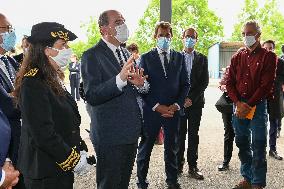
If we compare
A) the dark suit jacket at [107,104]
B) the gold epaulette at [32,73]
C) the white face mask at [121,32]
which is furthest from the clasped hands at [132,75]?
the gold epaulette at [32,73]

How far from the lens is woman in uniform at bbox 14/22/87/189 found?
220 cm

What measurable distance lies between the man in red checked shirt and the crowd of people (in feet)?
0.04

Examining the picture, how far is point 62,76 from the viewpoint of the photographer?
248 centimetres

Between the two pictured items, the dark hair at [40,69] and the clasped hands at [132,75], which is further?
the clasped hands at [132,75]

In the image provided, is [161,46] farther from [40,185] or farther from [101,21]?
[40,185]

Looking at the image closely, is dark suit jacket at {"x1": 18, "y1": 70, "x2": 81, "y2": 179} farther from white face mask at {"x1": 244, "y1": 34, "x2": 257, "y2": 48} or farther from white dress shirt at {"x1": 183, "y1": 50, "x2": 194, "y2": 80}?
white dress shirt at {"x1": 183, "y1": 50, "x2": 194, "y2": 80}

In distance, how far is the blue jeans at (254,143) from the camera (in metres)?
4.25

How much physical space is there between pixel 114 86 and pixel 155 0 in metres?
37.4

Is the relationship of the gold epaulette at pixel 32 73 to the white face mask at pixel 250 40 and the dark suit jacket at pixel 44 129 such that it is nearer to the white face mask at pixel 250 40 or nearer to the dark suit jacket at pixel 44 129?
the dark suit jacket at pixel 44 129

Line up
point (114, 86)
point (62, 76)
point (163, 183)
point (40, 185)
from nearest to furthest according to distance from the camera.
Answer: point (40, 185) < point (62, 76) < point (114, 86) < point (163, 183)

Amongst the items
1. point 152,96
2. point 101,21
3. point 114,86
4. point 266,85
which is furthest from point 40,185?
point 266,85

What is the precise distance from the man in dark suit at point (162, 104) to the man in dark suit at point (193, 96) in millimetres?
549

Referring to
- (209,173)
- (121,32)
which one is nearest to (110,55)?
(121,32)

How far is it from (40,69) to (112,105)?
833mm
